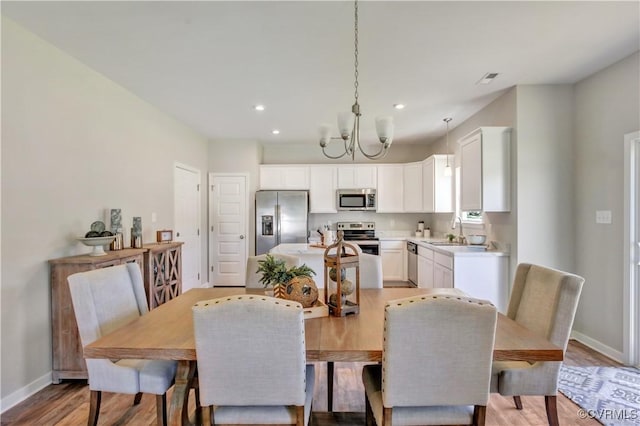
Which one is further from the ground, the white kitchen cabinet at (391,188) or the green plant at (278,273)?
the white kitchen cabinet at (391,188)

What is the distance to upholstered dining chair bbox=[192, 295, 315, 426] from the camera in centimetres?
123

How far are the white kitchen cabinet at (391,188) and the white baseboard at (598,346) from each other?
314 cm

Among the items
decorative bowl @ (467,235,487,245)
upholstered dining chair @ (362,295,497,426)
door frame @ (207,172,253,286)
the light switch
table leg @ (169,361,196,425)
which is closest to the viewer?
upholstered dining chair @ (362,295,497,426)

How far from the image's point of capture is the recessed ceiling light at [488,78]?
10.0 feet

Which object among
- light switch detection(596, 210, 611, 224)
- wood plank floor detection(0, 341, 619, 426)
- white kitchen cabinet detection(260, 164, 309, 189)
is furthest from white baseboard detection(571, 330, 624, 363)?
white kitchen cabinet detection(260, 164, 309, 189)

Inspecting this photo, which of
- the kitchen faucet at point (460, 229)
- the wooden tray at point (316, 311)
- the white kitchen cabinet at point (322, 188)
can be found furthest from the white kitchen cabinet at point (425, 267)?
the wooden tray at point (316, 311)

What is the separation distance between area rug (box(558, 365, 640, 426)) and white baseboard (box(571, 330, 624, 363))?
6.3 inches

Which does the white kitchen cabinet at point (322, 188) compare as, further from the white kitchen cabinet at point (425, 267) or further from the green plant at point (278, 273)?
the green plant at point (278, 273)

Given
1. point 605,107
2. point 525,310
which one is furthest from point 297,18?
point 605,107

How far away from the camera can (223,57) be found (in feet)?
8.84

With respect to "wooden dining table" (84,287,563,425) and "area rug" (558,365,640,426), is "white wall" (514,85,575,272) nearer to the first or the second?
"area rug" (558,365,640,426)

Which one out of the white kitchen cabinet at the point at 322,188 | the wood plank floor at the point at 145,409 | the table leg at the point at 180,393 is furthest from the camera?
the white kitchen cabinet at the point at 322,188

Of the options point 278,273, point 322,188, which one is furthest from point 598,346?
point 322,188

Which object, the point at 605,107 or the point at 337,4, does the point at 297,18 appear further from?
the point at 605,107
